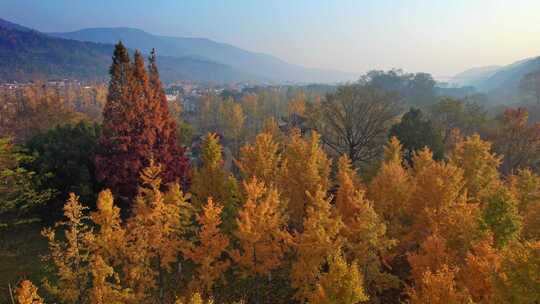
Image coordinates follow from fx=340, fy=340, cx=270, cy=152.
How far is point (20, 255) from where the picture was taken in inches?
1021

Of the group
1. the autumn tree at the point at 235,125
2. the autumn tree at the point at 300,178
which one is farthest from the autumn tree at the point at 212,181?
the autumn tree at the point at 235,125

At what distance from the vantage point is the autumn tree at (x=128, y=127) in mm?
25484

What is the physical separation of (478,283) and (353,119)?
26.9 m

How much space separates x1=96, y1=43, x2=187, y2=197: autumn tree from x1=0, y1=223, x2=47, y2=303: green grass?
752 cm

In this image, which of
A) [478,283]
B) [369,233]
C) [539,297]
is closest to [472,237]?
[478,283]

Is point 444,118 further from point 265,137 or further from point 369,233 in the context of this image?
point 369,233

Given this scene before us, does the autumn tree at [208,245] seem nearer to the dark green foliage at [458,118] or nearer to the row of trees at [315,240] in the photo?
the row of trees at [315,240]

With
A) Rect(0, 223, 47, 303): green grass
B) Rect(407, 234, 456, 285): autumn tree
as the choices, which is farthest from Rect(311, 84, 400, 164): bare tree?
Rect(0, 223, 47, 303): green grass

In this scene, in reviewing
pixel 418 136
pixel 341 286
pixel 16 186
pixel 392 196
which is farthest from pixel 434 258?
pixel 16 186

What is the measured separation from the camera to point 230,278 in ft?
78.2

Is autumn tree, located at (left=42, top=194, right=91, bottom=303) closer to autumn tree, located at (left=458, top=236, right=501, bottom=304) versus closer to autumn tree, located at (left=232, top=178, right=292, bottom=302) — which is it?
autumn tree, located at (left=232, top=178, right=292, bottom=302)

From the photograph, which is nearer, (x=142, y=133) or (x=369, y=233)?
(x=369, y=233)

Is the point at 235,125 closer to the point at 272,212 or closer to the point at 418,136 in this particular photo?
the point at 418,136

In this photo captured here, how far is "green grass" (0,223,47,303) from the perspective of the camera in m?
22.8
